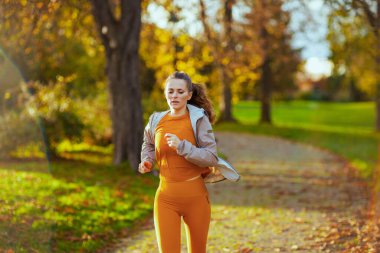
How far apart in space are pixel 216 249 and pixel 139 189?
169 inches

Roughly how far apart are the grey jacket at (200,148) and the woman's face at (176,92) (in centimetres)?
13

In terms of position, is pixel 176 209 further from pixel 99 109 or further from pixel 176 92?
pixel 99 109

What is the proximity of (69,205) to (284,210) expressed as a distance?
11.6 feet

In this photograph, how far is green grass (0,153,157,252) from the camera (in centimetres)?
681

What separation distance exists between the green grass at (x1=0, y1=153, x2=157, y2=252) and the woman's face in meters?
3.19

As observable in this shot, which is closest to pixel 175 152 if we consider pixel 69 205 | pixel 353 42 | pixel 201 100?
pixel 201 100

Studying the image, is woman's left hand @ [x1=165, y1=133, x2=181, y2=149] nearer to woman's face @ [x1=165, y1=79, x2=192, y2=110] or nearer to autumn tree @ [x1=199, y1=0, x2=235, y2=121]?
woman's face @ [x1=165, y1=79, x2=192, y2=110]

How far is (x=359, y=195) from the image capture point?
10555 millimetres

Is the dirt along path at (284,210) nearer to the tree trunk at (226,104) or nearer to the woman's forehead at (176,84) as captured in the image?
the woman's forehead at (176,84)

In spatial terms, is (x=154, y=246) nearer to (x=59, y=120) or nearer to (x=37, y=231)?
(x=37, y=231)

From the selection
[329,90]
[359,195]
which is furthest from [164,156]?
[329,90]

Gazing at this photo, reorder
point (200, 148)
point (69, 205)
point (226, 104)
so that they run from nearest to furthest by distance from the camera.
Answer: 1. point (200, 148)
2. point (69, 205)
3. point (226, 104)

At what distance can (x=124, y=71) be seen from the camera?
1233 cm

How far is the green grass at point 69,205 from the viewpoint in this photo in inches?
268
